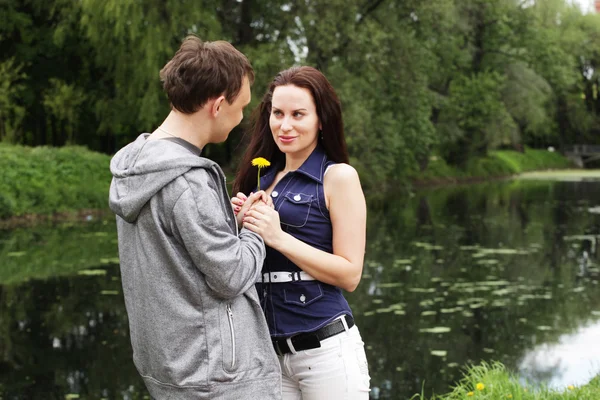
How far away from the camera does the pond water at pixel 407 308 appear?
272 inches

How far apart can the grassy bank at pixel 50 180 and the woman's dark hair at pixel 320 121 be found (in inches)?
632

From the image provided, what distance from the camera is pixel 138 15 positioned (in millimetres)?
21109

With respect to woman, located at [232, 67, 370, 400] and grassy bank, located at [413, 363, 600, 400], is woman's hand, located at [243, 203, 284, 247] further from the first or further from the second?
grassy bank, located at [413, 363, 600, 400]

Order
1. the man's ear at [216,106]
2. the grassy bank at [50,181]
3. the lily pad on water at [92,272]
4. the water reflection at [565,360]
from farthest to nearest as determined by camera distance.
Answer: the grassy bank at [50,181] → the lily pad on water at [92,272] → the water reflection at [565,360] → the man's ear at [216,106]

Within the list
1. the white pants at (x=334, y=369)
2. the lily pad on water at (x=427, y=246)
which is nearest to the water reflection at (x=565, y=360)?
the white pants at (x=334, y=369)

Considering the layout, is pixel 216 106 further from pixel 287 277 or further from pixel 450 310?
pixel 450 310

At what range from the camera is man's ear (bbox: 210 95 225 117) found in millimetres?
2141

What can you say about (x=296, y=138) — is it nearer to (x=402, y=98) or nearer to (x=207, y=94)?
(x=207, y=94)

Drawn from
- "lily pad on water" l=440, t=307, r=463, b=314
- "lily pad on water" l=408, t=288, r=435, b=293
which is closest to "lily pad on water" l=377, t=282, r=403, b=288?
"lily pad on water" l=408, t=288, r=435, b=293

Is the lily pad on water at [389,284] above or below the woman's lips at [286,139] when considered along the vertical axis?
below

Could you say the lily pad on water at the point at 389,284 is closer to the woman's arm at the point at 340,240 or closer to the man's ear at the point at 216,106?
the woman's arm at the point at 340,240

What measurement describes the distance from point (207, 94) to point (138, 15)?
1990 cm

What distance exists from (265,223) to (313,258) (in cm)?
19

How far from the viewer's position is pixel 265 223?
2309 millimetres
